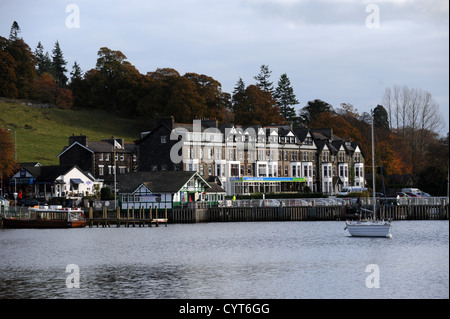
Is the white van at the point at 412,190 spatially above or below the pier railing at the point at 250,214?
above

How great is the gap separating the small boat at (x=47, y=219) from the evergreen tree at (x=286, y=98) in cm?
10160

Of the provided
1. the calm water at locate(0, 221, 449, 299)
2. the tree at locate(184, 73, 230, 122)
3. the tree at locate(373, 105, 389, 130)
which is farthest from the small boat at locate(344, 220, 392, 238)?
the tree at locate(373, 105, 389, 130)

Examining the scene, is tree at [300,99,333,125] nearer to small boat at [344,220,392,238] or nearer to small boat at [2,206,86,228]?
small boat at [2,206,86,228]

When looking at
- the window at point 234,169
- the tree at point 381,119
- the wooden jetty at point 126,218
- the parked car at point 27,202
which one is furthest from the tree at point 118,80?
the wooden jetty at point 126,218

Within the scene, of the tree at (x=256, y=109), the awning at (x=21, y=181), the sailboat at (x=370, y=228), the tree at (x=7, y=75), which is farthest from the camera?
the tree at (x=7, y=75)

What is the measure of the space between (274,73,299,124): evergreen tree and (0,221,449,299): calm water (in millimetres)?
106937

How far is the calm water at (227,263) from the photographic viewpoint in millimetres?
40188

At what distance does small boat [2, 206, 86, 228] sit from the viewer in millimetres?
89125

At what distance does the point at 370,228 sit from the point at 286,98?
123557 mm

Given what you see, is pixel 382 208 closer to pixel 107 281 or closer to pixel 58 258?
pixel 58 258

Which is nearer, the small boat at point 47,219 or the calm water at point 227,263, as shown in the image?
the calm water at point 227,263

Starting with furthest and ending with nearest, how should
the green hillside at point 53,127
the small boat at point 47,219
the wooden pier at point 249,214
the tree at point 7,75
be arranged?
the tree at point 7,75 < the green hillside at point 53,127 < the wooden pier at point 249,214 < the small boat at point 47,219

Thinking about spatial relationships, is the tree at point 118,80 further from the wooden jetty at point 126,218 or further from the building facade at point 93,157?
the wooden jetty at point 126,218
